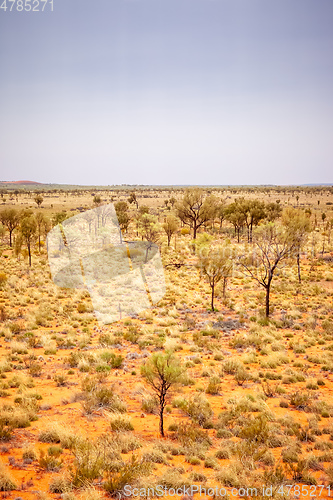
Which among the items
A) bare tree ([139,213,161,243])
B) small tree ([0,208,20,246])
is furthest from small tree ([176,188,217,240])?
small tree ([0,208,20,246])

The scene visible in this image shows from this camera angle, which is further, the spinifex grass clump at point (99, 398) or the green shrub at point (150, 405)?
the green shrub at point (150, 405)

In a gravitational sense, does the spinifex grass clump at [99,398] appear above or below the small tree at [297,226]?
below

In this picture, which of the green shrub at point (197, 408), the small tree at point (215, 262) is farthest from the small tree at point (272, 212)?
the green shrub at point (197, 408)

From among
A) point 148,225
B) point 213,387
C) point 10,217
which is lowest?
point 213,387

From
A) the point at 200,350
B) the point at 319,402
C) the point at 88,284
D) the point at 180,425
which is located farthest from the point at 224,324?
the point at 88,284

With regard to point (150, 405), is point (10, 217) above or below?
above

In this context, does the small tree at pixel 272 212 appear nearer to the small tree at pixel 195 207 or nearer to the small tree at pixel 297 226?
the small tree at pixel 195 207

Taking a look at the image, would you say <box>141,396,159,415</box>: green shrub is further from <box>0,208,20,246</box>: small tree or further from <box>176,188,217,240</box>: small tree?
<box>0,208,20,246</box>: small tree

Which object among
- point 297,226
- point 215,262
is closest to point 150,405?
point 215,262

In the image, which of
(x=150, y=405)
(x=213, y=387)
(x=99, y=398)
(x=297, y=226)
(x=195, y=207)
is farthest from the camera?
(x=195, y=207)

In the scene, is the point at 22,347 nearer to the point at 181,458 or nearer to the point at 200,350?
the point at 200,350

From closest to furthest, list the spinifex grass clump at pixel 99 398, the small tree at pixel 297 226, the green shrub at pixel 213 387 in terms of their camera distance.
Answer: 1. the spinifex grass clump at pixel 99 398
2. the green shrub at pixel 213 387
3. the small tree at pixel 297 226

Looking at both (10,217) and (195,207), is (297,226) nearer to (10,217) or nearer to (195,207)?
(195,207)

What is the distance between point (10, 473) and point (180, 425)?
4.62m
